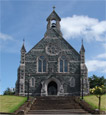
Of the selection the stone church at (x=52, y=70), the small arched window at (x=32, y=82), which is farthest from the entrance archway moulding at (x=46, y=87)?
the small arched window at (x=32, y=82)

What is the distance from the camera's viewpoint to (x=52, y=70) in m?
46.8

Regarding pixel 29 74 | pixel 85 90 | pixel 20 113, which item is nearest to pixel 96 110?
pixel 20 113

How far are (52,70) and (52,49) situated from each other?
4.25 m

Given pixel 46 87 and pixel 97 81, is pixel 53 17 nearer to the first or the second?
pixel 46 87

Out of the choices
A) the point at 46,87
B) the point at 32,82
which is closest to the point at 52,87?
the point at 46,87

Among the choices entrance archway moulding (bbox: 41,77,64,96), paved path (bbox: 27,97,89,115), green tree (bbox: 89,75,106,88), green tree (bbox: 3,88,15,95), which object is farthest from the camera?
green tree (bbox: 3,88,15,95)

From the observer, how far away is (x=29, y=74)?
46.1 meters

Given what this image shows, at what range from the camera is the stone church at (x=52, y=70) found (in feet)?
150

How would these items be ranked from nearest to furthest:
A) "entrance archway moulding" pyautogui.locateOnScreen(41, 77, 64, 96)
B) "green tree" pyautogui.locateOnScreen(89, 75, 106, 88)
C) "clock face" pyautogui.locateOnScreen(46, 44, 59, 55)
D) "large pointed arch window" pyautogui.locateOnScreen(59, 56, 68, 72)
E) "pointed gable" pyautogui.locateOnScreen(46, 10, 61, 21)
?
"entrance archway moulding" pyautogui.locateOnScreen(41, 77, 64, 96) < "large pointed arch window" pyautogui.locateOnScreen(59, 56, 68, 72) < "clock face" pyautogui.locateOnScreen(46, 44, 59, 55) < "pointed gable" pyautogui.locateOnScreen(46, 10, 61, 21) < "green tree" pyautogui.locateOnScreen(89, 75, 106, 88)

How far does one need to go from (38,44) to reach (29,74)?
6445mm

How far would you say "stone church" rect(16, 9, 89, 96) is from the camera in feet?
150

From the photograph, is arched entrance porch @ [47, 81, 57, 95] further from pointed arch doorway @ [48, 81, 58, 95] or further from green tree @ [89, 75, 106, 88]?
green tree @ [89, 75, 106, 88]

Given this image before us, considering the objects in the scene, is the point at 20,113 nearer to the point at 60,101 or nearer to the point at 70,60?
the point at 60,101

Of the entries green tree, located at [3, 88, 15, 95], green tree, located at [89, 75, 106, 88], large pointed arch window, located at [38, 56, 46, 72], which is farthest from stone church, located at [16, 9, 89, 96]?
green tree, located at [3, 88, 15, 95]
